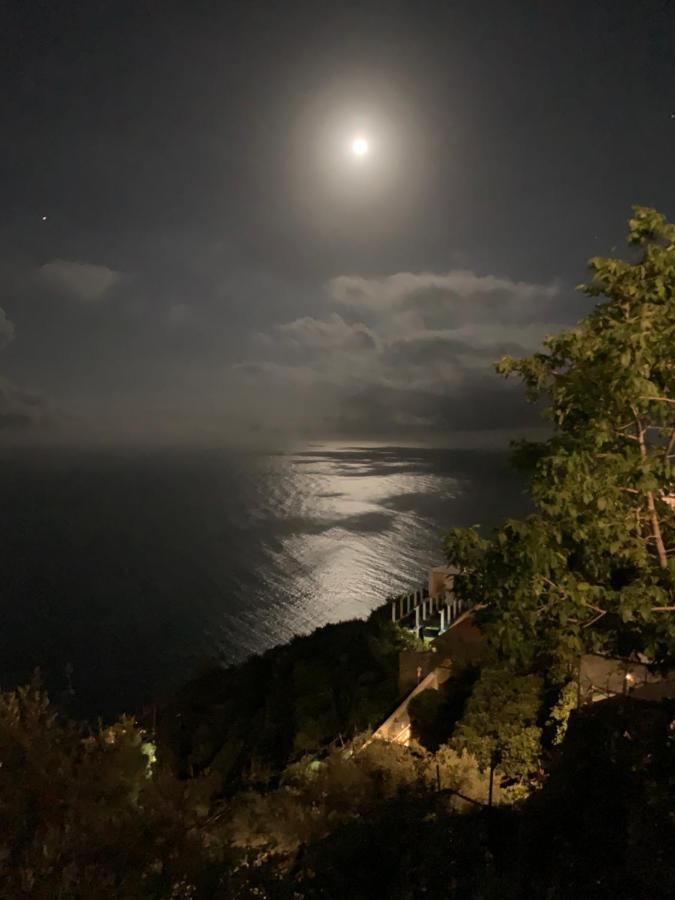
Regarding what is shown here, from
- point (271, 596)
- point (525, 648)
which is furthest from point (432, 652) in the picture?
A: point (271, 596)

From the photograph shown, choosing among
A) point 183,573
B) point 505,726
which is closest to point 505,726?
point 505,726

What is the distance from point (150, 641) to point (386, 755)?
35.6 metres

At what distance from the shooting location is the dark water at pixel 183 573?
124 feet

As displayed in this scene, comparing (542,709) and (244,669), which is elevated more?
(542,709)

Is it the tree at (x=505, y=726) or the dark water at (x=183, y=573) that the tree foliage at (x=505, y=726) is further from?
the dark water at (x=183, y=573)

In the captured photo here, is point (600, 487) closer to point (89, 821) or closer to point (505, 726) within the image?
point (505, 726)

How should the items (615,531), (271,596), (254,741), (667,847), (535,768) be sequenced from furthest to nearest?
(271,596), (254,741), (535,768), (615,531), (667,847)

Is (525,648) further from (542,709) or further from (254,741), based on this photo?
(254,741)

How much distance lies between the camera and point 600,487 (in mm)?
5590

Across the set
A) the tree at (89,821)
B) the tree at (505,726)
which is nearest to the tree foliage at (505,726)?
the tree at (505,726)

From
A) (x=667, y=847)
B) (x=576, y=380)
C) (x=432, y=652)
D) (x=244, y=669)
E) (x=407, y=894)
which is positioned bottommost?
(x=244, y=669)

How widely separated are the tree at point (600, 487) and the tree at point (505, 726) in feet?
6.95

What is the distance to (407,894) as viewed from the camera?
364 centimetres

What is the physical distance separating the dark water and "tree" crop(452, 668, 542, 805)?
116 inches
